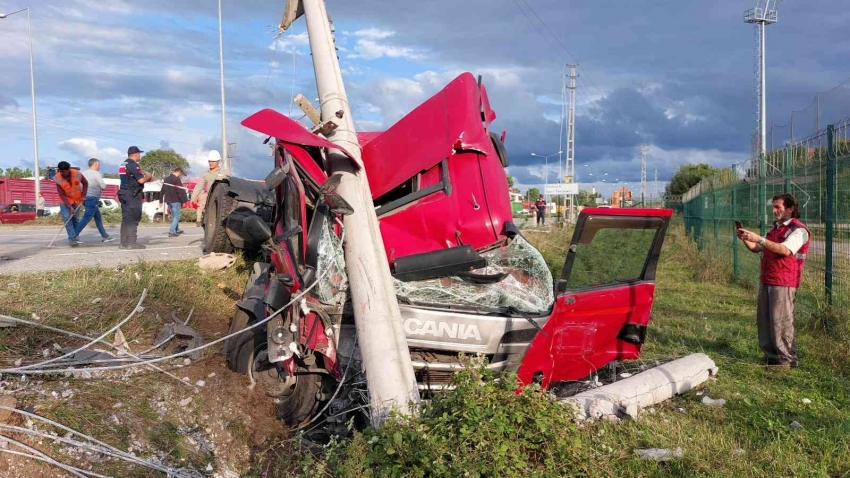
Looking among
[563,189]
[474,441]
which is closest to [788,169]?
[474,441]

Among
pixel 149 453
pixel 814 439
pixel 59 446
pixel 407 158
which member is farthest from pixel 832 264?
pixel 59 446

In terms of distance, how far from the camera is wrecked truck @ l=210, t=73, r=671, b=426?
4883 mm

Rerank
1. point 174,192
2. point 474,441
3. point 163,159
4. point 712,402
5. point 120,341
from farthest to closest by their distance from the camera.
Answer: point 163,159, point 174,192, point 120,341, point 712,402, point 474,441

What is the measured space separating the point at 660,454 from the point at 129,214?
29.6 ft

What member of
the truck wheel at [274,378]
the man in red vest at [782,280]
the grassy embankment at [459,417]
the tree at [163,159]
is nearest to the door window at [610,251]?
the grassy embankment at [459,417]

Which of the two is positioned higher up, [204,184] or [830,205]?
[204,184]

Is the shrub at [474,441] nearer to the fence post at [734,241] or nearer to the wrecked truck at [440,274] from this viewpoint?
the wrecked truck at [440,274]

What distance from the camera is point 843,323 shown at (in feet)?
23.9

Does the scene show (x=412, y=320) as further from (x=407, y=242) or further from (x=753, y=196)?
(x=753, y=196)

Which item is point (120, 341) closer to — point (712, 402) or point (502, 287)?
point (502, 287)

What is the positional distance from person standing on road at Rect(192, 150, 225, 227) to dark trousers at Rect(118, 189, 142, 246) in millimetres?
883

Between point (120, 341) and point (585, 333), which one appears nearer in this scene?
point (585, 333)

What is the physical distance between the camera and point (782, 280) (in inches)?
260

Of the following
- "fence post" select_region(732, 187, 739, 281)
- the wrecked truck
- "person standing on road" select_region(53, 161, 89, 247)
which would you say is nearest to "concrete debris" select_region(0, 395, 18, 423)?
the wrecked truck
